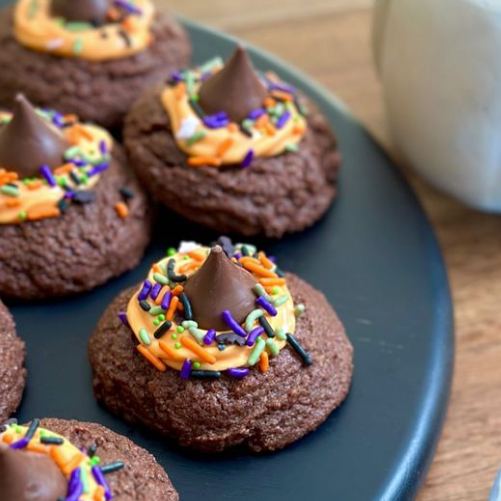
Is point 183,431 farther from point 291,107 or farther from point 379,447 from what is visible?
point 291,107

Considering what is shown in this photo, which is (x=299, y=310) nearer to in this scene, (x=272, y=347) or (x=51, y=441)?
(x=272, y=347)

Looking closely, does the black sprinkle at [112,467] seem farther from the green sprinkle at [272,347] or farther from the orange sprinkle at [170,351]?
the green sprinkle at [272,347]

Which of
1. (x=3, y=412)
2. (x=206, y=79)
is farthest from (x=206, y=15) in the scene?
(x=3, y=412)

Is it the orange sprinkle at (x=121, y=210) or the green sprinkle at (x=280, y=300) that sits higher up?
the green sprinkle at (x=280, y=300)

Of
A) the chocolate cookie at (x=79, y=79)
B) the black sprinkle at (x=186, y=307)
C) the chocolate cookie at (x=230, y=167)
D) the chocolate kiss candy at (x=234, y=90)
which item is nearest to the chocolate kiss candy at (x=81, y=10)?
the chocolate cookie at (x=79, y=79)

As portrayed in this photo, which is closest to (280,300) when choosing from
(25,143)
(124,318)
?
(124,318)

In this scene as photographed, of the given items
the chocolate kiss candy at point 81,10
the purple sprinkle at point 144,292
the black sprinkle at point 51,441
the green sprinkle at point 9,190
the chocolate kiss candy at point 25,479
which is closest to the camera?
the chocolate kiss candy at point 25,479

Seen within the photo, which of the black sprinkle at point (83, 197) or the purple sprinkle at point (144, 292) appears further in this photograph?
the black sprinkle at point (83, 197)
